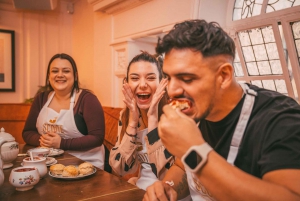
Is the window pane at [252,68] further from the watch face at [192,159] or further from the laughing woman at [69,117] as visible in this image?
the watch face at [192,159]

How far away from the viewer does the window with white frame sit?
2598mm

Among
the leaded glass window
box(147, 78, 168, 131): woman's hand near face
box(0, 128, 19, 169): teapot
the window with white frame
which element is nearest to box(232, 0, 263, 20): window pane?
the window with white frame

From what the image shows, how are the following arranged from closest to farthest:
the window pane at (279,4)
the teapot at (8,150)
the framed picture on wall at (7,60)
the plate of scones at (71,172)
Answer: the plate of scones at (71,172)
the teapot at (8,150)
the window pane at (279,4)
the framed picture on wall at (7,60)

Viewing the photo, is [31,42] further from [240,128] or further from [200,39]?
[240,128]

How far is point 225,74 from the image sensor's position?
1.05 meters

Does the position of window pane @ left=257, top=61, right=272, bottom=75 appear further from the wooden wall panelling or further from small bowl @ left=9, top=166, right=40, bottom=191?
the wooden wall panelling

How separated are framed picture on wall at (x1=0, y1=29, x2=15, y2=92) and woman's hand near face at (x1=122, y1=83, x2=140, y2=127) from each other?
3.80 meters

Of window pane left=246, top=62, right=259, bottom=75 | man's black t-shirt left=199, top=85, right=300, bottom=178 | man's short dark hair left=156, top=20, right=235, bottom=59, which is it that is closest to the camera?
man's black t-shirt left=199, top=85, right=300, bottom=178

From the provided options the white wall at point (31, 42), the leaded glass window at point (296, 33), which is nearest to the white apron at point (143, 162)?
the leaded glass window at point (296, 33)

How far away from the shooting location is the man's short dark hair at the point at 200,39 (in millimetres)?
1028

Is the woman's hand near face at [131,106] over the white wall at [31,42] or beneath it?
beneath

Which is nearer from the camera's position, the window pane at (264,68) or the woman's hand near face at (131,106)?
the woman's hand near face at (131,106)

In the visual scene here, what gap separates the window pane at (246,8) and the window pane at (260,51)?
17 cm

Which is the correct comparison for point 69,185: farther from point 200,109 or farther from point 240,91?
point 240,91
